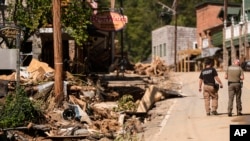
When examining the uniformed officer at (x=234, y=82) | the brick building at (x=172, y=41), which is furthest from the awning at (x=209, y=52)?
the uniformed officer at (x=234, y=82)

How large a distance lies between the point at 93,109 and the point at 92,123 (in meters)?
2.11

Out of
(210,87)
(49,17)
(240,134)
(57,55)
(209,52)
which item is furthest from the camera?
(209,52)

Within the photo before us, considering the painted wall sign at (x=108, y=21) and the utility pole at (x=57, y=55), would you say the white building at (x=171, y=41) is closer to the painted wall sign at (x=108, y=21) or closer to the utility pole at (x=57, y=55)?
the painted wall sign at (x=108, y=21)

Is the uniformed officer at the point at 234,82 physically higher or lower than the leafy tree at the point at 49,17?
lower

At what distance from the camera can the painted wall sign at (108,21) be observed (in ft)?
84.2

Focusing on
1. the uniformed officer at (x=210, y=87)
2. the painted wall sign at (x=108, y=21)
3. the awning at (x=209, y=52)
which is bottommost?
the uniformed officer at (x=210, y=87)

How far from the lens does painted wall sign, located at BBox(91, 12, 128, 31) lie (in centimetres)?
2567

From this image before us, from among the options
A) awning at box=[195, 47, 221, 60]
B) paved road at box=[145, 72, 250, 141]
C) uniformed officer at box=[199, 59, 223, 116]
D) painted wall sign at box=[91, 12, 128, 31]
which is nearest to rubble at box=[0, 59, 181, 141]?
paved road at box=[145, 72, 250, 141]

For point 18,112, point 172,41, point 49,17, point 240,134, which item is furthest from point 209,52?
point 240,134

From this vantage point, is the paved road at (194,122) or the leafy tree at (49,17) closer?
the paved road at (194,122)

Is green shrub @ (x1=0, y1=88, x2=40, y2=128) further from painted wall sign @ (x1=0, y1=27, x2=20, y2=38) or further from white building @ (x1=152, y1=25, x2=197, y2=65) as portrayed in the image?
white building @ (x1=152, y1=25, x2=197, y2=65)

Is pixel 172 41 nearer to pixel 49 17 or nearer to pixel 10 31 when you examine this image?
pixel 49 17

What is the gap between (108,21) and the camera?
25719mm

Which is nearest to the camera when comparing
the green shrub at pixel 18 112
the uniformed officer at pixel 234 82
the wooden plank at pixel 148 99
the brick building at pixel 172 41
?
the green shrub at pixel 18 112
